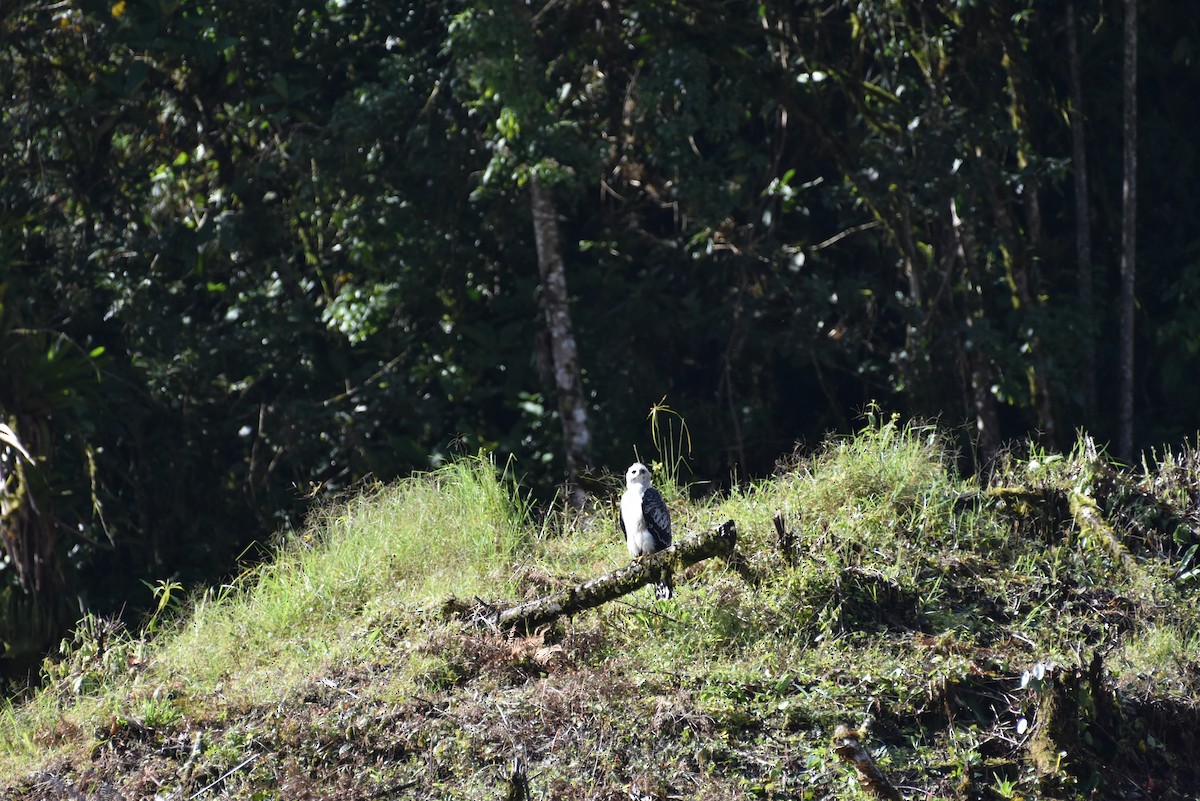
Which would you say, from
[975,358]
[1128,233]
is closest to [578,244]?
[975,358]

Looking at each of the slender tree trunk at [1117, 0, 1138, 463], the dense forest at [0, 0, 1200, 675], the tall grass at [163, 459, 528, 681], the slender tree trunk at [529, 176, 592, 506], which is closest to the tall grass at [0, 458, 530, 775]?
the tall grass at [163, 459, 528, 681]

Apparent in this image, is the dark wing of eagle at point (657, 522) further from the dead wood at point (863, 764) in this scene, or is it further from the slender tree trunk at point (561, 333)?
the slender tree trunk at point (561, 333)

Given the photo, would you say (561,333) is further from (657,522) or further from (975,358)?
(657,522)

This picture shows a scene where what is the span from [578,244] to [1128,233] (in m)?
3.78

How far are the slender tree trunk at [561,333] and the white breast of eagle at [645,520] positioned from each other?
2.74 metres

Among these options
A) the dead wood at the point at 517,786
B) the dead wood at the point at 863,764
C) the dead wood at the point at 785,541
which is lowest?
the dead wood at the point at 863,764

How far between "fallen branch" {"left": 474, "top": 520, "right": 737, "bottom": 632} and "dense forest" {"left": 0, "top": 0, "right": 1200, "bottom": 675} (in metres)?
3.21

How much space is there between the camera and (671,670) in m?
4.78

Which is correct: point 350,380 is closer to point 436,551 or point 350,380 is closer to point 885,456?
point 436,551

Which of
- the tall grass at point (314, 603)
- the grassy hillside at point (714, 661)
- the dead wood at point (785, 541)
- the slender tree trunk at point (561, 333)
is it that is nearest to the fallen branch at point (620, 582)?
the grassy hillside at point (714, 661)

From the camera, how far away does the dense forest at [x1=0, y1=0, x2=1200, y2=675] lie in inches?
327

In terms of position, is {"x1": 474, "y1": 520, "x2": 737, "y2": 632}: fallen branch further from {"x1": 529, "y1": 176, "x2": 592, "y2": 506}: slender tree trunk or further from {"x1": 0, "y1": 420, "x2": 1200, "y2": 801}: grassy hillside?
{"x1": 529, "y1": 176, "x2": 592, "y2": 506}: slender tree trunk

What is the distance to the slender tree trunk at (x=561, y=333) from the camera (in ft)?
27.3

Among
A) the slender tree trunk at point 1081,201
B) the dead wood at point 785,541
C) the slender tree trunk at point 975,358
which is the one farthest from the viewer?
the slender tree trunk at point 1081,201
